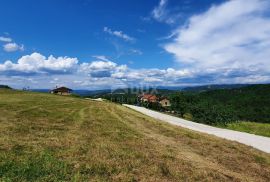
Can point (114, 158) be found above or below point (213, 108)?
above

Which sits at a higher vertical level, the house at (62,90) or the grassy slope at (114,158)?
the house at (62,90)

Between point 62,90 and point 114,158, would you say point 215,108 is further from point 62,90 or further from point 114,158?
point 62,90

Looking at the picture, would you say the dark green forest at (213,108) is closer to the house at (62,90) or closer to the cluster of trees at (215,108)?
the cluster of trees at (215,108)

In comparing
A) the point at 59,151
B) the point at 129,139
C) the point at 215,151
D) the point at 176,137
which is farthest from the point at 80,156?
the point at 176,137

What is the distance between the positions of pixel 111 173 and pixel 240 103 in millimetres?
166205

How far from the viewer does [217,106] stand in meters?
83.4

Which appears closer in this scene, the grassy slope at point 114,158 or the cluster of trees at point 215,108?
the grassy slope at point 114,158

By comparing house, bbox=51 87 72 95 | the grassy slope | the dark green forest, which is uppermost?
house, bbox=51 87 72 95

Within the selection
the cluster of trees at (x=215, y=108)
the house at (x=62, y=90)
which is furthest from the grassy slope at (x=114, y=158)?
the house at (x=62, y=90)

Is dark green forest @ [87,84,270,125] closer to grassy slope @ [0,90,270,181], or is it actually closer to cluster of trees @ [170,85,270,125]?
cluster of trees @ [170,85,270,125]

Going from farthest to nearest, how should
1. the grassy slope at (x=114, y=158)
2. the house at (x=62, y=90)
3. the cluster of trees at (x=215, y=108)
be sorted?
the house at (x=62, y=90)
the cluster of trees at (x=215, y=108)
the grassy slope at (x=114, y=158)

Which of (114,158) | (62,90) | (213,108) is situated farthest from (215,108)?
(62,90)

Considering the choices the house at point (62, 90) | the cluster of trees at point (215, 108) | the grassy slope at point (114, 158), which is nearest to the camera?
the grassy slope at point (114, 158)

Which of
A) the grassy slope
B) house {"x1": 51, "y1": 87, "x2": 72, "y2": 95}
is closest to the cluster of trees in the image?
the grassy slope
